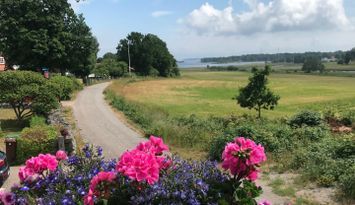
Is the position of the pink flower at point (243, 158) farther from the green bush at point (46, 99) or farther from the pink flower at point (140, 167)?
the green bush at point (46, 99)

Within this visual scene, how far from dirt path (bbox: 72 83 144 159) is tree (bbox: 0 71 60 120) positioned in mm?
2485

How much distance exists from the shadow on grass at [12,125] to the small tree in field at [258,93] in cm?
1530

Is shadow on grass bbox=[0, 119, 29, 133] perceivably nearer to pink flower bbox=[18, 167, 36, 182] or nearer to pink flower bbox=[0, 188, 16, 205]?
pink flower bbox=[18, 167, 36, 182]

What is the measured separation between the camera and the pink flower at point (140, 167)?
143 inches

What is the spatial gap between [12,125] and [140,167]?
27.8 meters

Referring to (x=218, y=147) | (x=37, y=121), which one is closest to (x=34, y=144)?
(x=218, y=147)

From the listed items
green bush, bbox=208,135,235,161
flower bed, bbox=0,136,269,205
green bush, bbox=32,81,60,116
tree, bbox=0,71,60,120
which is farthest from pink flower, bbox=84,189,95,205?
green bush, bbox=32,81,60,116

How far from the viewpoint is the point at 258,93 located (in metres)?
34.8

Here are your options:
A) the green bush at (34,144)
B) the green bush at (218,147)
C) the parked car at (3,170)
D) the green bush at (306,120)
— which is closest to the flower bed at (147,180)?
the parked car at (3,170)

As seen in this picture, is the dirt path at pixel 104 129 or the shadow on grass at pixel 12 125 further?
the shadow on grass at pixel 12 125

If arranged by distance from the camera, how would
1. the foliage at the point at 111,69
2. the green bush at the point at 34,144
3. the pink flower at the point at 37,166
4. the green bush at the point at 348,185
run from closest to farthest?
the pink flower at the point at 37,166 → the green bush at the point at 348,185 → the green bush at the point at 34,144 → the foliage at the point at 111,69

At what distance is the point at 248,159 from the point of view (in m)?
3.90

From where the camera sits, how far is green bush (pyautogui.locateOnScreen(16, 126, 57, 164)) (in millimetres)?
18266

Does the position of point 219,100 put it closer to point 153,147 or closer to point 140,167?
point 153,147
